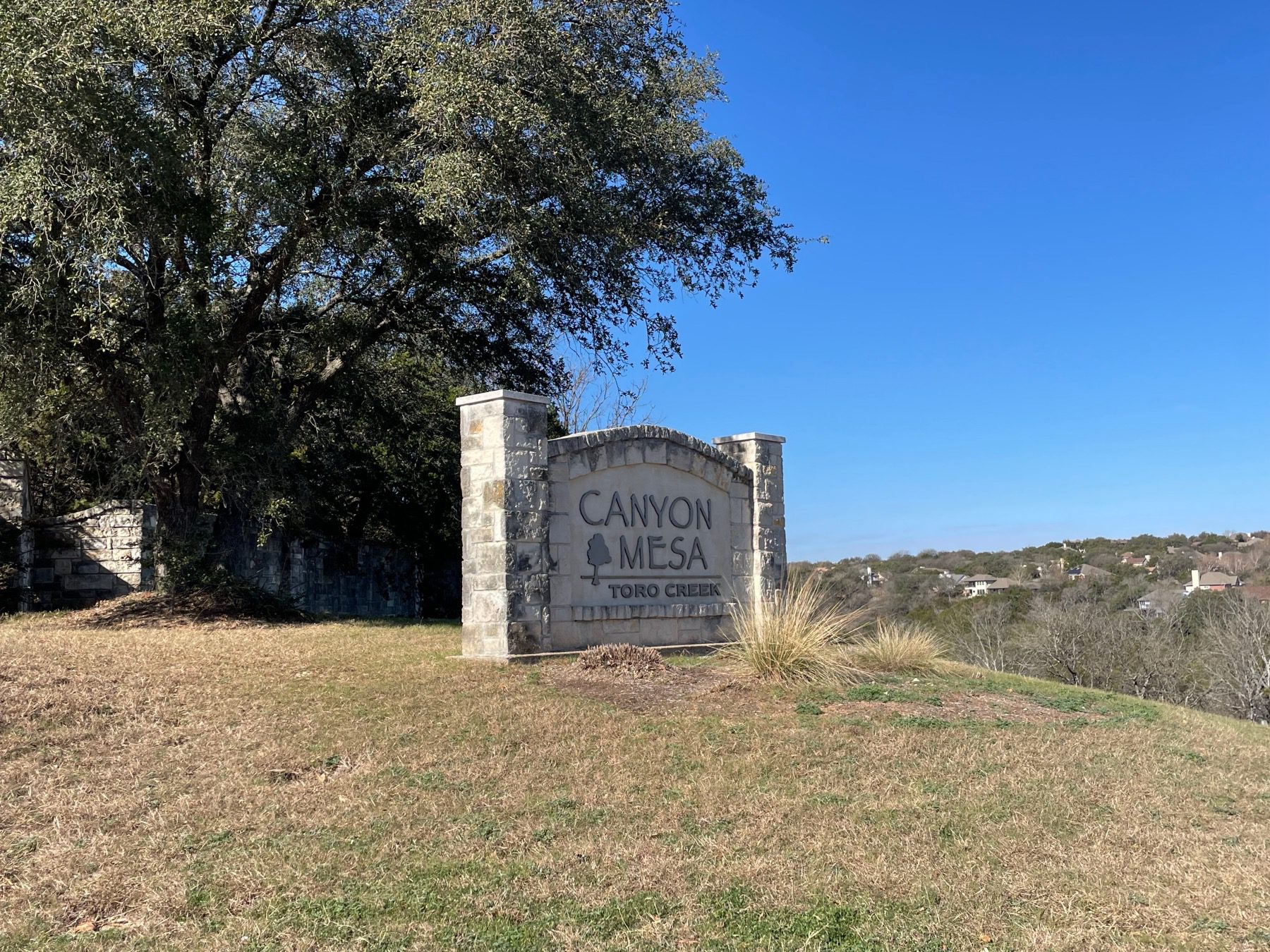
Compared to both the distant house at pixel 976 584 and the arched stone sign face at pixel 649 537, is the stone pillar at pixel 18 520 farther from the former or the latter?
the distant house at pixel 976 584

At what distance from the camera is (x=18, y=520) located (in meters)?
14.9

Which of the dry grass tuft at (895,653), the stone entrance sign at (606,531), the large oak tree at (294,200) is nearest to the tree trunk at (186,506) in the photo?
the large oak tree at (294,200)

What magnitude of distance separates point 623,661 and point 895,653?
288 cm

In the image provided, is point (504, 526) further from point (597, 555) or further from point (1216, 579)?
point (1216, 579)

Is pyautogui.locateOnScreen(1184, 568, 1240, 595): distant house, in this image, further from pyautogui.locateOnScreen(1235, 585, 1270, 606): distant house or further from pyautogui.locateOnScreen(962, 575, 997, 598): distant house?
pyautogui.locateOnScreen(962, 575, 997, 598): distant house

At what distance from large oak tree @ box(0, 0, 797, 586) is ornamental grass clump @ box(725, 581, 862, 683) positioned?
18.0 feet

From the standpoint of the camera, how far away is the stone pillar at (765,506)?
13.4m

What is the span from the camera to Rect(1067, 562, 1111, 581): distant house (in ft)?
150

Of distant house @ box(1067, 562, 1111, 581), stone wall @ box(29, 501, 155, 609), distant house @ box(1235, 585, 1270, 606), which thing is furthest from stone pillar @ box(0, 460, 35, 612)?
distant house @ box(1067, 562, 1111, 581)

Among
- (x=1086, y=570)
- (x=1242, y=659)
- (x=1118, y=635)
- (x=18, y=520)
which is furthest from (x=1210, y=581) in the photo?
(x=18, y=520)

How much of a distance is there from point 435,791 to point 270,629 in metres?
7.32

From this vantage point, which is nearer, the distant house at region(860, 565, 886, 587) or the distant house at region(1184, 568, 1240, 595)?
the distant house at region(860, 565, 886, 587)

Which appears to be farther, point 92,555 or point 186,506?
point 92,555

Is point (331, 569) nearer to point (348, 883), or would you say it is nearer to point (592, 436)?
point (592, 436)
